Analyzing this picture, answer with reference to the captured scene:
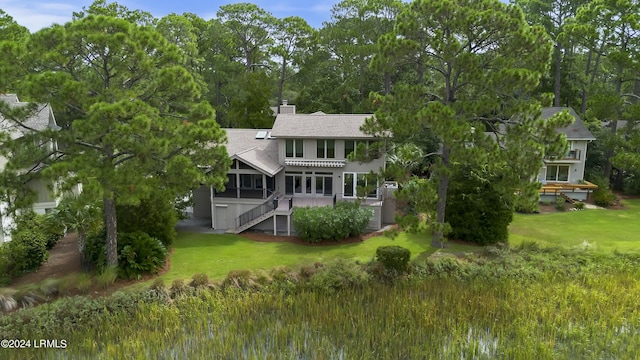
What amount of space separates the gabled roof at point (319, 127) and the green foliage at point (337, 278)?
10.4 meters

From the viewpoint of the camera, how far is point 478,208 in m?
20.4

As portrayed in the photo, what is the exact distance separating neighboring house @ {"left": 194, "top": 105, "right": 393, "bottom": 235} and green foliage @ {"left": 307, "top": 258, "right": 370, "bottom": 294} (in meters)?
7.84

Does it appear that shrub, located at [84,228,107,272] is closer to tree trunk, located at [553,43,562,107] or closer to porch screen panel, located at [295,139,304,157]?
porch screen panel, located at [295,139,304,157]

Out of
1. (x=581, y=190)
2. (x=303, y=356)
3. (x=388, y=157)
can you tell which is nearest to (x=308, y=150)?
(x=388, y=157)

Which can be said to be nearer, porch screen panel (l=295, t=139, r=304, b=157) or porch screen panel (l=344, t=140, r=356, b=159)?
porch screen panel (l=344, t=140, r=356, b=159)

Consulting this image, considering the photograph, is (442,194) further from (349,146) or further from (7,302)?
(7,302)

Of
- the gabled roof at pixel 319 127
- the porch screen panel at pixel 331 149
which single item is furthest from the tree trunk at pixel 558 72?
the porch screen panel at pixel 331 149

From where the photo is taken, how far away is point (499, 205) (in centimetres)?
Result: 2034

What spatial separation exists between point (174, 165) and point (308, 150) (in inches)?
460

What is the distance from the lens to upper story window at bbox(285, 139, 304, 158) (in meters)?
25.4

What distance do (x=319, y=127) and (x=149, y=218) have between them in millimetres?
11439

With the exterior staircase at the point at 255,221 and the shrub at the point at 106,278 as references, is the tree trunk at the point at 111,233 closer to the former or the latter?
the shrub at the point at 106,278

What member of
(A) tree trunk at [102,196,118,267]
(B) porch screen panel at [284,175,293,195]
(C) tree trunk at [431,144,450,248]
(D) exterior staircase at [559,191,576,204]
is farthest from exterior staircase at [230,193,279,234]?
(D) exterior staircase at [559,191,576,204]

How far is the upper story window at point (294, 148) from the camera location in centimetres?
2536
